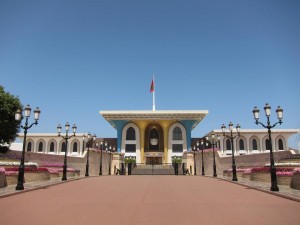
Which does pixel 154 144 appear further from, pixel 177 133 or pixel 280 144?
pixel 280 144

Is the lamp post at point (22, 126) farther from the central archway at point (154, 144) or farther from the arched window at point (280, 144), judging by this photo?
the arched window at point (280, 144)

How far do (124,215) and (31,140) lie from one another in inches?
2403

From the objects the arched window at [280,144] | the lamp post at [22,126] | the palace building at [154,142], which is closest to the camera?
the lamp post at [22,126]

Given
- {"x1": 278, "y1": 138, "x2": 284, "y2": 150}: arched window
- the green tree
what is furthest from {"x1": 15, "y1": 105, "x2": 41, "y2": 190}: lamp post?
{"x1": 278, "y1": 138, "x2": 284, "y2": 150}: arched window

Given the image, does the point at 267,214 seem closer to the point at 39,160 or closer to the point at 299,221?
the point at 299,221

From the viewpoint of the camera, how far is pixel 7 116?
3278 cm

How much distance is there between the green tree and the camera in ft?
106

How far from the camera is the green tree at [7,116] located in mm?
32438

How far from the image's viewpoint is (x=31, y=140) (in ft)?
205

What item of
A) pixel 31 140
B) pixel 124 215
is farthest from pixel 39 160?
pixel 31 140

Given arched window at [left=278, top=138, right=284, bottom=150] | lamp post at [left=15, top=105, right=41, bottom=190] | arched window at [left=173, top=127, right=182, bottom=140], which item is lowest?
lamp post at [left=15, top=105, right=41, bottom=190]

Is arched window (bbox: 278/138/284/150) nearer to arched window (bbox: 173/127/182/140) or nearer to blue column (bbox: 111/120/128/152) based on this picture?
arched window (bbox: 173/127/182/140)

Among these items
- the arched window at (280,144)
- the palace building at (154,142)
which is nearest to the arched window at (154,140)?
the palace building at (154,142)

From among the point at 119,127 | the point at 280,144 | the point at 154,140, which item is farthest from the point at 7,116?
the point at 280,144
